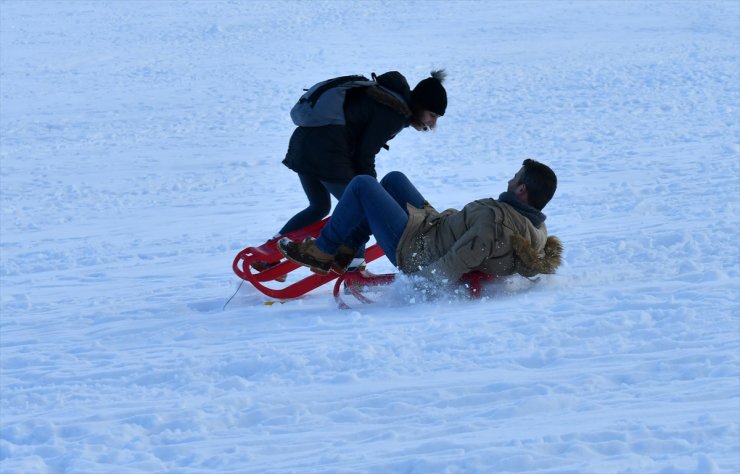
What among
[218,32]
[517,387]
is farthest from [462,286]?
[218,32]

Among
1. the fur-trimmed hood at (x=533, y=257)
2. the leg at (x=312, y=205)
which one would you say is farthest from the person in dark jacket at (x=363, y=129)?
the fur-trimmed hood at (x=533, y=257)

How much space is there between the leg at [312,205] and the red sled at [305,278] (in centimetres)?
4

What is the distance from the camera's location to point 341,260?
4926 millimetres

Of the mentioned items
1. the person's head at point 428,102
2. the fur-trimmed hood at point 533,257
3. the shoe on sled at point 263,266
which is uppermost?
the person's head at point 428,102

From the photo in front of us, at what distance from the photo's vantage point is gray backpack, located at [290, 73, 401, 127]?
5039 mm

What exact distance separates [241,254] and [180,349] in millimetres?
1122

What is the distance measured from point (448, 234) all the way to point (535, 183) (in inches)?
19.2

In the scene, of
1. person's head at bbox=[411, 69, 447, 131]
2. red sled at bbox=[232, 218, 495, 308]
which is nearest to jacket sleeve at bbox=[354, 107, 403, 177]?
person's head at bbox=[411, 69, 447, 131]

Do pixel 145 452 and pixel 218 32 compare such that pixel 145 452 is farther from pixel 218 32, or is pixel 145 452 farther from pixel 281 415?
pixel 218 32

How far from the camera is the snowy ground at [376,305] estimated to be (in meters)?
3.32

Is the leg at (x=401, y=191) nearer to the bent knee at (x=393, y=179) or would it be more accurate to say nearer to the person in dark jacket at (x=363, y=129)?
the bent knee at (x=393, y=179)

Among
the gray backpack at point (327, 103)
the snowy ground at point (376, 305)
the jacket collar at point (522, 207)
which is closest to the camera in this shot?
the snowy ground at point (376, 305)

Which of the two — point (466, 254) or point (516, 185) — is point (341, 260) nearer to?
point (466, 254)

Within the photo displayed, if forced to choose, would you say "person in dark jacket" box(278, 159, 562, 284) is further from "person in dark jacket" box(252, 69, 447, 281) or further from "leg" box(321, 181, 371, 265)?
"person in dark jacket" box(252, 69, 447, 281)
